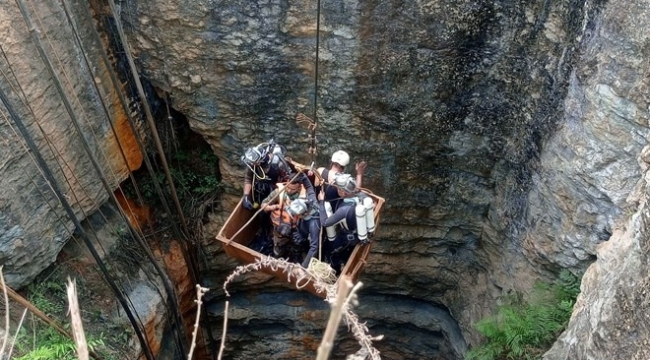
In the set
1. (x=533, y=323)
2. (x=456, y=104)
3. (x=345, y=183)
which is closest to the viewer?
(x=345, y=183)

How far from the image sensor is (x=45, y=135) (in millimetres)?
5762

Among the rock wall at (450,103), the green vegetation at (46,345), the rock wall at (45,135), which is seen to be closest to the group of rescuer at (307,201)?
the rock wall at (450,103)

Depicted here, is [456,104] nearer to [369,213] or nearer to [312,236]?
[369,213]

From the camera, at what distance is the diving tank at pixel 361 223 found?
5.36 meters

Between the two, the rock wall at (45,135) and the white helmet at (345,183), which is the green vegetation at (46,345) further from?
the white helmet at (345,183)

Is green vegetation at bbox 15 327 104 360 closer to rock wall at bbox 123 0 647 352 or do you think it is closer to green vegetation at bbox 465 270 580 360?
rock wall at bbox 123 0 647 352

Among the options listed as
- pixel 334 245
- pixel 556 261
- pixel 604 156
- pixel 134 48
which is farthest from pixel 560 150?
pixel 134 48

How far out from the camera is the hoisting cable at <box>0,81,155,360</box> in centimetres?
514

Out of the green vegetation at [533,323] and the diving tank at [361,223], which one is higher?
the diving tank at [361,223]

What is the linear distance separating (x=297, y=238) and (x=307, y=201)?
1.74ft

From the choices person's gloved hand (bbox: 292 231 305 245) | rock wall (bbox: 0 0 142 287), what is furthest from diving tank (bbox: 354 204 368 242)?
rock wall (bbox: 0 0 142 287)

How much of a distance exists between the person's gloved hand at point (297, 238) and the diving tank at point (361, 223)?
0.82 meters

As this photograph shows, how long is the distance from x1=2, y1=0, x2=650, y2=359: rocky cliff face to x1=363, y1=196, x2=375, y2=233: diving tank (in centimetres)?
186

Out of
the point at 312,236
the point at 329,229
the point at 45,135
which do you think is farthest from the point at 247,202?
the point at 45,135
